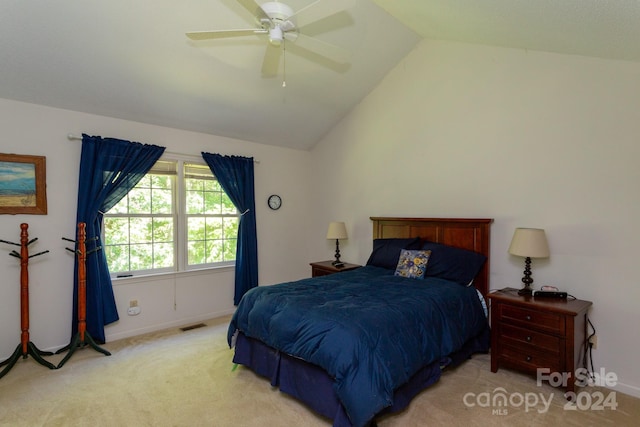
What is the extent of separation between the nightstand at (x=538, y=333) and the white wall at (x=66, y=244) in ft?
10.3

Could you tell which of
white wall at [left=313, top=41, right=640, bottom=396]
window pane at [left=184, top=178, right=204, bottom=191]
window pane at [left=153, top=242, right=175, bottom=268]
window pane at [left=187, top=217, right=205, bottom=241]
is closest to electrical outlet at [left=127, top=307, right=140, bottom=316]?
window pane at [left=153, top=242, right=175, bottom=268]

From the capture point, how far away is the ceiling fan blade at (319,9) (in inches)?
75.3

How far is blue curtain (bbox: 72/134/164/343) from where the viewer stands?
333cm

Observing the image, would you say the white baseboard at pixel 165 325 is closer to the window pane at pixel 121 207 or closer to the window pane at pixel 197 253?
the window pane at pixel 197 253

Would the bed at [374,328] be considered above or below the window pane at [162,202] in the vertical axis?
below

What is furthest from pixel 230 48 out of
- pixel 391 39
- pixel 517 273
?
pixel 517 273

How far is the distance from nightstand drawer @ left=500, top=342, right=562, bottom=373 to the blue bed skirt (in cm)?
33

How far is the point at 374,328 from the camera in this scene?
2078 millimetres

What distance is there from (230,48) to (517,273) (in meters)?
3.41

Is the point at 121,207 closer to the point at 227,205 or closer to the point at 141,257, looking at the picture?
the point at 141,257

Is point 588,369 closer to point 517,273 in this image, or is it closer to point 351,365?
point 517,273

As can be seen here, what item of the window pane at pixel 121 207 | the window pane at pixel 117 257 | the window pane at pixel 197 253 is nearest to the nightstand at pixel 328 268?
the window pane at pixel 197 253

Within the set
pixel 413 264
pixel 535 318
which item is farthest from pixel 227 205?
pixel 535 318

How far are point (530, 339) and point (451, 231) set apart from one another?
50.0 inches
